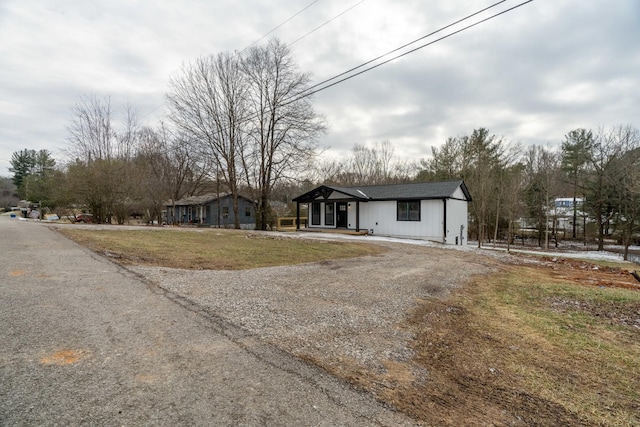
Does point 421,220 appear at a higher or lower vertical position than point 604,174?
lower

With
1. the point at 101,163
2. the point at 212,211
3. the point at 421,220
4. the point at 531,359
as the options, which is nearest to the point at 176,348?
the point at 531,359

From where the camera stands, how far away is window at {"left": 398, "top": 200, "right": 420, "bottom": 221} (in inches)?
715

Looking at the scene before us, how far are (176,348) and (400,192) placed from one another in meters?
17.7

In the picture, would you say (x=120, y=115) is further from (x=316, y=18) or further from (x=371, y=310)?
(x=371, y=310)

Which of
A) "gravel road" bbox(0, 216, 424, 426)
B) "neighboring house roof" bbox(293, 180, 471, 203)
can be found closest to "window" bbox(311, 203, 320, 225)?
"neighboring house roof" bbox(293, 180, 471, 203)

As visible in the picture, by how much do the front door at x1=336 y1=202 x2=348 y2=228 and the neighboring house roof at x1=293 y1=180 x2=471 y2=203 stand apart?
878 mm

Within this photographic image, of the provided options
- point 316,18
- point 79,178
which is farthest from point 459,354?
point 79,178

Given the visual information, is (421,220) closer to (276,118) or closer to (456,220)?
(456,220)

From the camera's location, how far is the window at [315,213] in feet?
73.2

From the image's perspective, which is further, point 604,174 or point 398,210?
point 604,174

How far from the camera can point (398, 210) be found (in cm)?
1889

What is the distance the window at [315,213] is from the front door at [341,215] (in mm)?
1611

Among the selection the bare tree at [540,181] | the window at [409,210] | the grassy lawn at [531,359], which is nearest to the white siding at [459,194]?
the window at [409,210]

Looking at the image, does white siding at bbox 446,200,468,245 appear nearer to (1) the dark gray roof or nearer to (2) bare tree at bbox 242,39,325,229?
(2) bare tree at bbox 242,39,325,229
